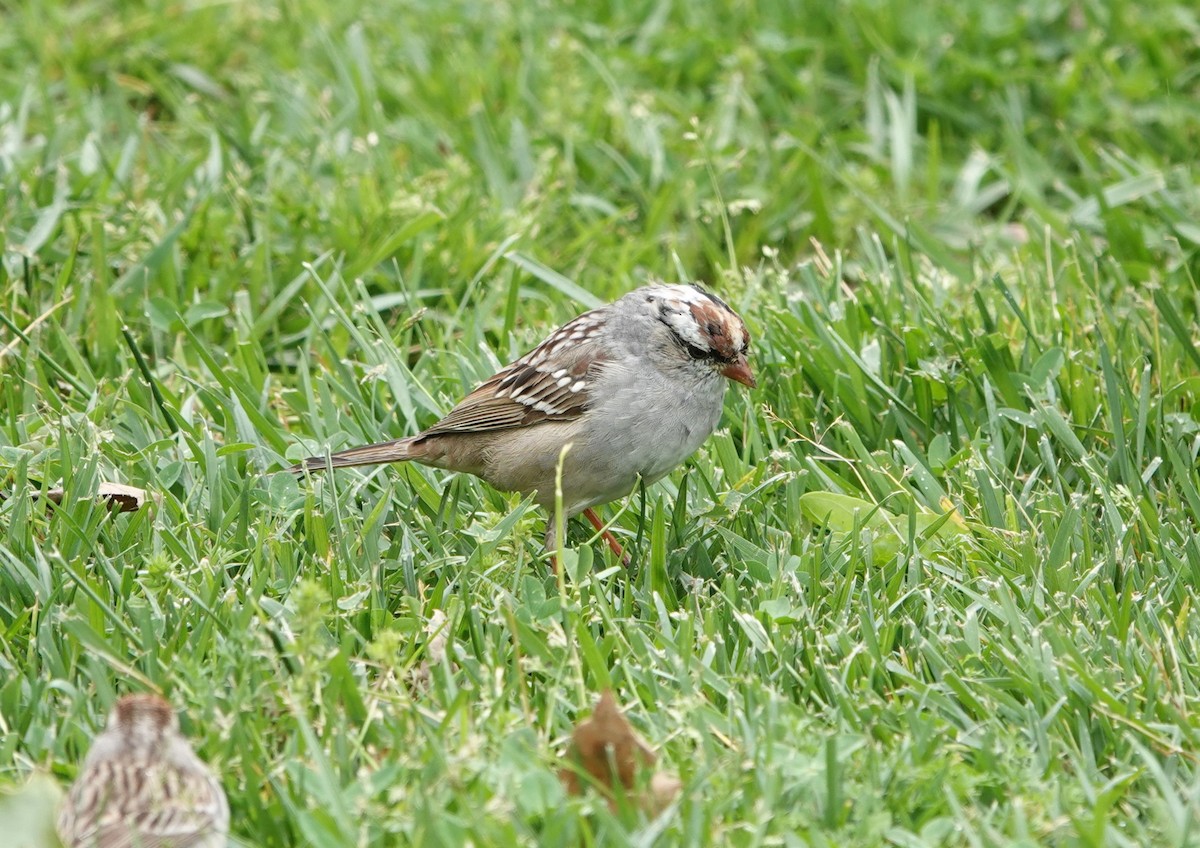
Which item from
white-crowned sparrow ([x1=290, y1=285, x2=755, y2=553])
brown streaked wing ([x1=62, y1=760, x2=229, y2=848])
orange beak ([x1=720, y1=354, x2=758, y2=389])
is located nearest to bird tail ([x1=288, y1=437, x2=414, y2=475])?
white-crowned sparrow ([x1=290, y1=285, x2=755, y2=553])

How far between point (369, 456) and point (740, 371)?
1.15 metres

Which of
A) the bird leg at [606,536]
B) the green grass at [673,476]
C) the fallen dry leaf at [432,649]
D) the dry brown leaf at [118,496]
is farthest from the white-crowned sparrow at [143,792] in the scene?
the bird leg at [606,536]

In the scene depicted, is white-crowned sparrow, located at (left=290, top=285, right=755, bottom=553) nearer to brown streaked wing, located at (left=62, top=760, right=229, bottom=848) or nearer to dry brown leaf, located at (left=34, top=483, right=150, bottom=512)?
dry brown leaf, located at (left=34, top=483, right=150, bottom=512)

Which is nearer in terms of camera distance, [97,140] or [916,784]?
[916,784]

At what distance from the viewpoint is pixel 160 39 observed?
26.4 ft

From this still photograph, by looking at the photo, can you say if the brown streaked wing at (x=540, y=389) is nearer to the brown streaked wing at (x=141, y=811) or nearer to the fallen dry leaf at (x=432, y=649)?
the fallen dry leaf at (x=432, y=649)

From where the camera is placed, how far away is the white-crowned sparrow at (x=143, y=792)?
10.2 ft

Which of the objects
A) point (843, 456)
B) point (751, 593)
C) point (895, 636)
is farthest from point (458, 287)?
point (895, 636)

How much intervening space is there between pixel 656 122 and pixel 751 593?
11.6 ft

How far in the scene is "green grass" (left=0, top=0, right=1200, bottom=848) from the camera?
3516 millimetres

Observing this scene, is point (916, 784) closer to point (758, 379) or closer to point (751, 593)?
point (751, 593)

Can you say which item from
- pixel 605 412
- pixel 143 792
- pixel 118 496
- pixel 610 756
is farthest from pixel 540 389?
pixel 143 792

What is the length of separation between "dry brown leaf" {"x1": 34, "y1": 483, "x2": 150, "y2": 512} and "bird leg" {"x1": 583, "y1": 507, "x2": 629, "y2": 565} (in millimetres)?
1366

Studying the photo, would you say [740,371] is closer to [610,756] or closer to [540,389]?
[540,389]
